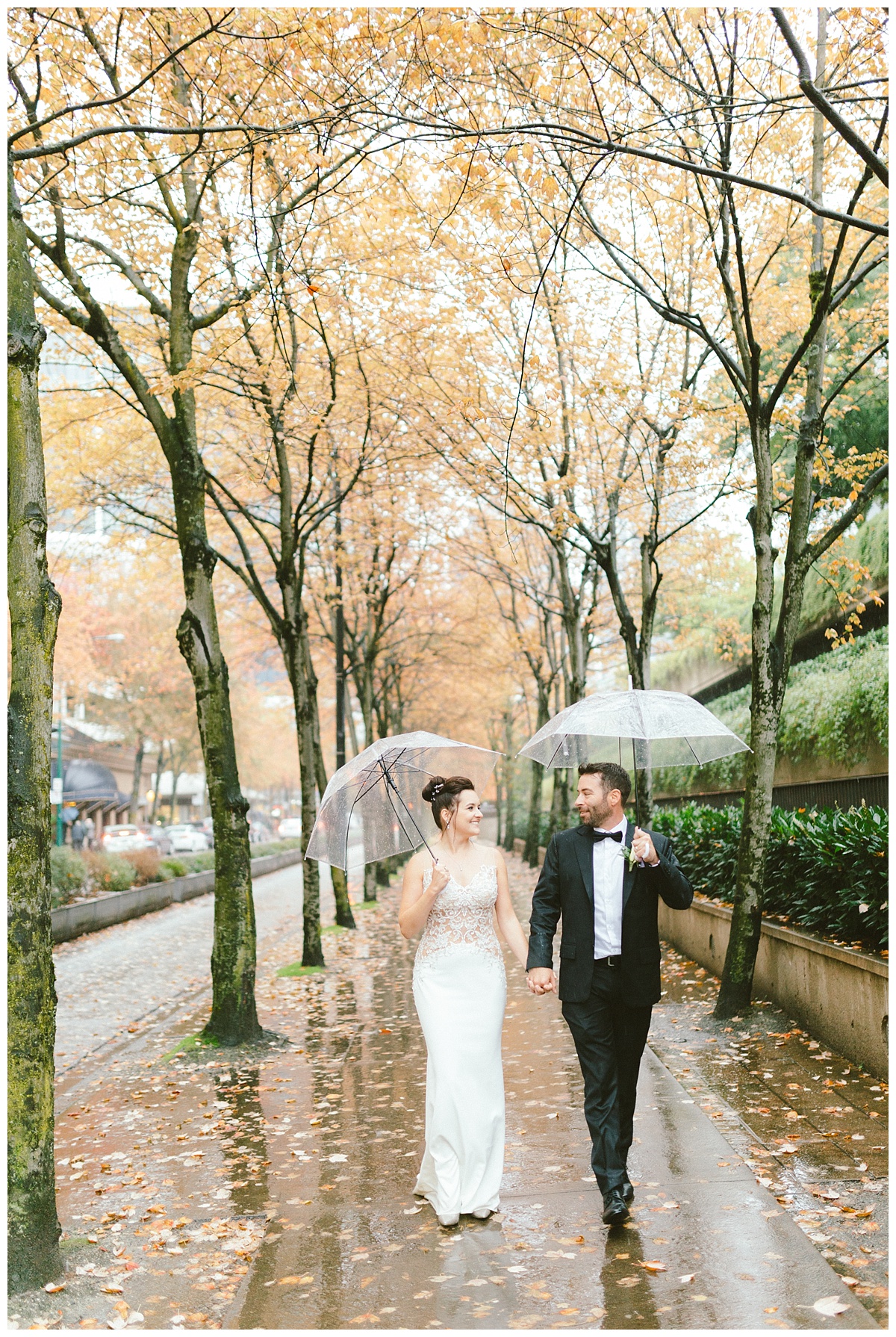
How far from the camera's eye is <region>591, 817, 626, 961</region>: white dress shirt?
17.8ft

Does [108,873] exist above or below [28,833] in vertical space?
below

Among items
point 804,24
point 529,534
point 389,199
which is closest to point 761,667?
point 804,24

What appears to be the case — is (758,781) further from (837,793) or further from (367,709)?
(367,709)

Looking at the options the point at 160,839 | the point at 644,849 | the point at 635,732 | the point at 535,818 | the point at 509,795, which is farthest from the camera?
the point at 160,839

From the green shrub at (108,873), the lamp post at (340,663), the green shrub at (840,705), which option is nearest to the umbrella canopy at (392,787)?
the green shrub at (840,705)

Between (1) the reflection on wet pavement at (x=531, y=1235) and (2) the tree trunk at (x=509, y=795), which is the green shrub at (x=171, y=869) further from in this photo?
(1) the reflection on wet pavement at (x=531, y=1235)

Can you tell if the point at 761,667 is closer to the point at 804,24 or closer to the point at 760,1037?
the point at 760,1037

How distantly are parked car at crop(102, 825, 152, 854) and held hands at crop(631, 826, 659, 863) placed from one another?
3500 centimetres

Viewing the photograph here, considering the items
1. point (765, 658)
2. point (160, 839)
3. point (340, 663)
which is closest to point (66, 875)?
point (340, 663)

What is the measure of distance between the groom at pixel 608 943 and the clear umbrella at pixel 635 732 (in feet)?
2.52

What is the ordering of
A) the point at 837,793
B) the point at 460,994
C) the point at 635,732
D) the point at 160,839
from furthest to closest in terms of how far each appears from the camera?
the point at 160,839 < the point at 837,793 < the point at 635,732 < the point at 460,994

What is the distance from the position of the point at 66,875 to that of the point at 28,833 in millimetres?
16498

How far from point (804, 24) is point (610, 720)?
21.1 feet

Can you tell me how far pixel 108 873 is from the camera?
2352 cm
